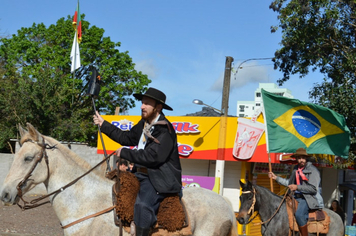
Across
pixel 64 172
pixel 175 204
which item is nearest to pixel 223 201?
pixel 175 204

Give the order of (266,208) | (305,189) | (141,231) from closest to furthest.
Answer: (141,231) < (305,189) < (266,208)

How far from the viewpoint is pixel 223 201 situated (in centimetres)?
596

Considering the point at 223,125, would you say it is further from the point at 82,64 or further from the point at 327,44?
the point at 82,64

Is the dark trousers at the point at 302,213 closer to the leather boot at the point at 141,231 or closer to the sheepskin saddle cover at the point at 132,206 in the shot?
the sheepskin saddle cover at the point at 132,206

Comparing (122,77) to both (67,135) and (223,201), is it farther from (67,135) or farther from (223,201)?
(223,201)

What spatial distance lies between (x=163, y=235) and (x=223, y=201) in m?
1.18

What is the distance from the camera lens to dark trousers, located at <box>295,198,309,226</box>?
842cm

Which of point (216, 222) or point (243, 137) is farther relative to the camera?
point (243, 137)

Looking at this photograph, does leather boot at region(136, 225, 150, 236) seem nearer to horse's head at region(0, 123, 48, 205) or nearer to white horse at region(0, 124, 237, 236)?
white horse at region(0, 124, 237, 236)

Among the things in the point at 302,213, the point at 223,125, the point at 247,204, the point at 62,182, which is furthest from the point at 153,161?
the point at 223,125

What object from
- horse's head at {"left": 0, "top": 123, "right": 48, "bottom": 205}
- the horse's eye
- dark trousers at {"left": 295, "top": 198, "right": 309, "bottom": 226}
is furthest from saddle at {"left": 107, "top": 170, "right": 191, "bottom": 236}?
dark trousers at {"left": 295, "top": 198, "right": 309, "bottom": 226}

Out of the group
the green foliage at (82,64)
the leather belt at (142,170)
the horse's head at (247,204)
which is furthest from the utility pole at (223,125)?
the green foliage at (82,64)

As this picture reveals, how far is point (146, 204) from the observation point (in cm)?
489

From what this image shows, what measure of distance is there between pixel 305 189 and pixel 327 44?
9510 millimetres
